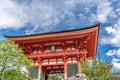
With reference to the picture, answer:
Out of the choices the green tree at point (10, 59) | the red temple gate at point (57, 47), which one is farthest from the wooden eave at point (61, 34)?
the green tree at point (10, 59)

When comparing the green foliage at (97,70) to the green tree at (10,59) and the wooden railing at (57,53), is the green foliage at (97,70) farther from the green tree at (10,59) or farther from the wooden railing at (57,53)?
the green tree at (10,59)

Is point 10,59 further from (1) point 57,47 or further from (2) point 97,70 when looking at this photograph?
(1) point 57,47

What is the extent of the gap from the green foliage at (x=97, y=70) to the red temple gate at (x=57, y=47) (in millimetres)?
3147

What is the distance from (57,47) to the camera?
29062 mm

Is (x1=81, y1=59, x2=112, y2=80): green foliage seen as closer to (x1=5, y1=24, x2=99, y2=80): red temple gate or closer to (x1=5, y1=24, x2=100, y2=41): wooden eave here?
(x1=5, y1=24, x2=99, y2=80): red temple gate

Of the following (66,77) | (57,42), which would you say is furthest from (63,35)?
A: (66,77)

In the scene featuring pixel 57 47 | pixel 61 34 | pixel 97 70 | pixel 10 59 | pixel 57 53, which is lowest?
pixel 97 70

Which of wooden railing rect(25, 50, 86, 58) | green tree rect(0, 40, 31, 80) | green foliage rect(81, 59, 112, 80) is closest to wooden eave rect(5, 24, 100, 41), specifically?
wooden railing rect(25, 50, 86, 58)

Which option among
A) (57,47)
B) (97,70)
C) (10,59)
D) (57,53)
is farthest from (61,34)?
(10,59)

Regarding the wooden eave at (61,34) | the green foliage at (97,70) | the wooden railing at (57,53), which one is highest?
the wooden eave at (61,34)

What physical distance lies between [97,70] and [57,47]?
7.99m

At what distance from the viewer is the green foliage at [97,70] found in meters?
22.8

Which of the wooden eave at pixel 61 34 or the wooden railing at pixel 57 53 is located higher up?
the wooden eave at pixel 61 34

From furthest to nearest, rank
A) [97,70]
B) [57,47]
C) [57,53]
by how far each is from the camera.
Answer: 1. [57,47]
2. [57,53]
3. [97,70]
